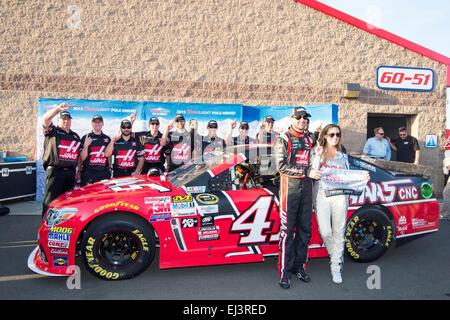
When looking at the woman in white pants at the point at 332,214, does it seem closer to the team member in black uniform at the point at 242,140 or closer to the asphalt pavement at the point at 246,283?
the asphalt pavement at the point at 246,283

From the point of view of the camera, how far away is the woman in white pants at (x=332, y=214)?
3498 mm

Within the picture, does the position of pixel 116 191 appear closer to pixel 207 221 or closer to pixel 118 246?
pixel 118 246

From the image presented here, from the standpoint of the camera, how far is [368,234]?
4066 millimetres

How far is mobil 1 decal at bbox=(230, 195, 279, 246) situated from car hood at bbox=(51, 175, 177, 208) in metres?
0.84

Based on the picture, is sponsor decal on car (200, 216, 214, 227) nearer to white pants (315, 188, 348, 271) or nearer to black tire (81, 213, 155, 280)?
black tire (81, 213, 155, 280)

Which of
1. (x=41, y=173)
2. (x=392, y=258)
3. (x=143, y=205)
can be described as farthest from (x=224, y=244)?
(x=41, y=173)

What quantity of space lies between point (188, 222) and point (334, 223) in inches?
61.4

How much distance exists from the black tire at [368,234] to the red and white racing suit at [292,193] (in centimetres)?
75

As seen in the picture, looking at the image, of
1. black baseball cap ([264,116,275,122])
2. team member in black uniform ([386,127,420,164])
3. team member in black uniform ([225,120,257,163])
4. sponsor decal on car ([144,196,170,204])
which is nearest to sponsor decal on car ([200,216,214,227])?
sponsor decal on car ([144,196,170,204])

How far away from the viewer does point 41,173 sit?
26.7 feet

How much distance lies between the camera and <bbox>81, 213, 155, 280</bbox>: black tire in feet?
10.9

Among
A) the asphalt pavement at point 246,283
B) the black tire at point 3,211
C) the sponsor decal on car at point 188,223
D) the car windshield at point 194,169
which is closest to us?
the asphalt pavement at point 246,283

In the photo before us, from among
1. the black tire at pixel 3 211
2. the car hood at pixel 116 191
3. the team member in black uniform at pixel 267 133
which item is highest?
the team member in black uniform at pixel 267 133

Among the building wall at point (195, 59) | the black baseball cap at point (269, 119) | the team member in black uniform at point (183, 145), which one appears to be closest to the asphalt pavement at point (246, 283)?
the team member in black uniform at point (183, 145)
